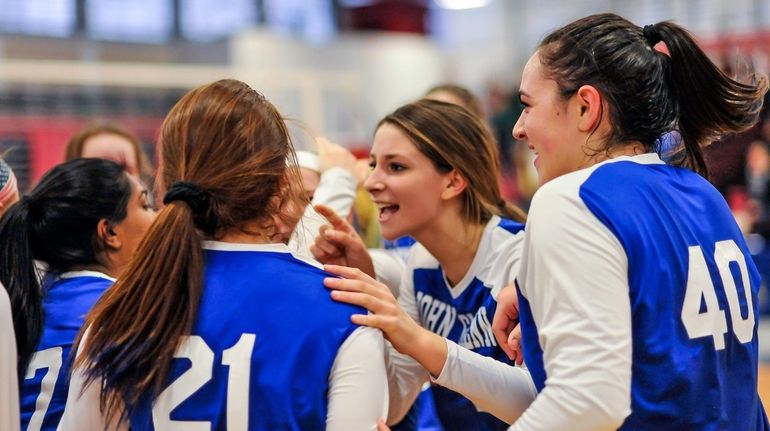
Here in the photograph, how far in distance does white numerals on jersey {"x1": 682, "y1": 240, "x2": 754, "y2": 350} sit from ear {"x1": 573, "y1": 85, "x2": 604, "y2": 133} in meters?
0.27

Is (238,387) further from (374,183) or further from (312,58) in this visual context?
(312,58)

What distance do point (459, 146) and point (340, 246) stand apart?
1.51 ft

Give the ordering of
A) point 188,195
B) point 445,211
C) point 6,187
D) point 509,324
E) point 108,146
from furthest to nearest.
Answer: point 108,146 → point 445,211 → point 6,187 → point 509,324 → point 188,195

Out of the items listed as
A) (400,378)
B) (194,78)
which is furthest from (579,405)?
Result: (194,78)

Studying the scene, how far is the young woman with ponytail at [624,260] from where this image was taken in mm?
1398

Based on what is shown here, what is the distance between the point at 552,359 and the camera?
1.41m

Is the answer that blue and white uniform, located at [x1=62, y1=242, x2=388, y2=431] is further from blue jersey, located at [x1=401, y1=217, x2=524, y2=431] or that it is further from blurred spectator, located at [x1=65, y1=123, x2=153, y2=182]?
blurred spectator, located at [x1=65, y1=123, x2=153, y2=182]

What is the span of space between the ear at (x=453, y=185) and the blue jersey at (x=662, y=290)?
0.95 m

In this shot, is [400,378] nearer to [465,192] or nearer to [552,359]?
[465,192]

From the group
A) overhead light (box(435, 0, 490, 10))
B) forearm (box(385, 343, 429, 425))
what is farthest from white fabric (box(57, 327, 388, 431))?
overhead light (box(435, 0, 490, 10))

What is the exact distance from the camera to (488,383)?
169cm

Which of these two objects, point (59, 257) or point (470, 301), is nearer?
point (59, 257)

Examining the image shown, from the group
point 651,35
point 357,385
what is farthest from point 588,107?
point 357,385

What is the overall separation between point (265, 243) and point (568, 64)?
604 mm
